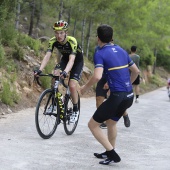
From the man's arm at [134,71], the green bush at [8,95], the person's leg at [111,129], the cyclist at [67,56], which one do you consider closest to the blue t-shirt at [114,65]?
the man's arm at [134,71]

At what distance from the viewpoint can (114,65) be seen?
534 centimetres

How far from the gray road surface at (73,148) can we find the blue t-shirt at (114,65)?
1.17m

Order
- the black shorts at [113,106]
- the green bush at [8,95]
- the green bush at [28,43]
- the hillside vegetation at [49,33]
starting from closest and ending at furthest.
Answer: the black shorts at [113,106]
the green bush at [8,95]
the hillside vegetation at [49,33]
the green bush at [28,43]

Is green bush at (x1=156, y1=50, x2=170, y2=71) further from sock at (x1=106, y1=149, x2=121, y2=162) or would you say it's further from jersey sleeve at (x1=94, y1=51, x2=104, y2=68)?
jersey sleeve at (x1=94, y1=51, x2=104, y2=68)

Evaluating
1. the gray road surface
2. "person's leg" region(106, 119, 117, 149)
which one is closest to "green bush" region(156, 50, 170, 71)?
the gray road surface

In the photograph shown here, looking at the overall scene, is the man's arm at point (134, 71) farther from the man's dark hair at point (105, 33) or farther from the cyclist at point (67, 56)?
the cyclist at point (67, 56)

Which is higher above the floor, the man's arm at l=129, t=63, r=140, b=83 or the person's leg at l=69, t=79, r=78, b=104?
the man's arm at l=129, t=63, r=140, b=83

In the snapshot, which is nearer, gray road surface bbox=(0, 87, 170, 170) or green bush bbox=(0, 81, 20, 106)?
gray road surface bbox=(0, 87, 170, 170)

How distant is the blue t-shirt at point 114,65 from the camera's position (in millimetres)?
5316

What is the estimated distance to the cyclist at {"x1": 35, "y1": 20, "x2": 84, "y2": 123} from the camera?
7125 millimetres

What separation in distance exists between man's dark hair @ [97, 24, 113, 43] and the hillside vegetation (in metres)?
4.96

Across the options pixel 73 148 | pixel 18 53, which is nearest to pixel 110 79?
pixel 73 148

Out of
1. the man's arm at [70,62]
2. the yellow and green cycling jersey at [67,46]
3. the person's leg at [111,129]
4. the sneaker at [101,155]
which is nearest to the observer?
the person's leg at [111,129]

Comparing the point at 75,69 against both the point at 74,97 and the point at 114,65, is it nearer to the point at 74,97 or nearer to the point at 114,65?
the point at 74,97
